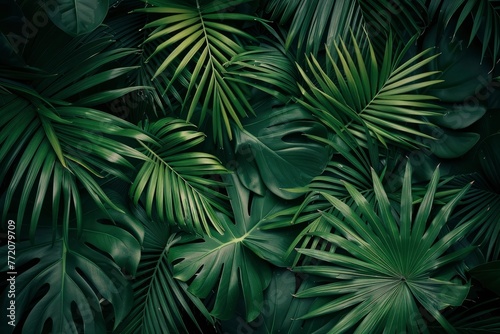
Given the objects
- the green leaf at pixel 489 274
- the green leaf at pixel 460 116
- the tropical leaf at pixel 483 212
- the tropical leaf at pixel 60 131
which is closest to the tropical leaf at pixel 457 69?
the green leaf at pixel 460 116

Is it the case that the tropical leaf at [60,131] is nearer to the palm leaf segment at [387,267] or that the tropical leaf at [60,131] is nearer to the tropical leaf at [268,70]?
the tropical leaf at [268,70]

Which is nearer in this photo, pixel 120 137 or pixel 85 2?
pixel 85 2

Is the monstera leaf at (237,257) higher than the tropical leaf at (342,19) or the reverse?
the reverse

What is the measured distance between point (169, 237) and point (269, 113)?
45cm

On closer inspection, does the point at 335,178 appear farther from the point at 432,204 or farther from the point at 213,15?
the point at 213,15

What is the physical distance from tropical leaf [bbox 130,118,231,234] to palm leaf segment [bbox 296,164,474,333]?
11.4 inches

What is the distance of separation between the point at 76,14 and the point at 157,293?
0.73 m

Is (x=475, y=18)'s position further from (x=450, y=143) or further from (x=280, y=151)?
(x=280, y=151)

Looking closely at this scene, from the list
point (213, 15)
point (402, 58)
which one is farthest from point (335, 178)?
point (213, 15)

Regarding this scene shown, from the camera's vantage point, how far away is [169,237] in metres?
1.42

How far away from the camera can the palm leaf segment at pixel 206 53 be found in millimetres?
1363

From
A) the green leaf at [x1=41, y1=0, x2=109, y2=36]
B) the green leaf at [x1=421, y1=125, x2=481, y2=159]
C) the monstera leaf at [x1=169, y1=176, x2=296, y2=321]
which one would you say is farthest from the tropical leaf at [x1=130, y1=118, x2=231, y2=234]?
the green leaf at [x1=421, y1=125, x2=481, y2=159]

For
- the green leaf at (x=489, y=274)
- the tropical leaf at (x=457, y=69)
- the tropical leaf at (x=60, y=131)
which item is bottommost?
the green leaf at (x=489, y=274)

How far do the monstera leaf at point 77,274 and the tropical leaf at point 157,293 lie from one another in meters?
0.08
